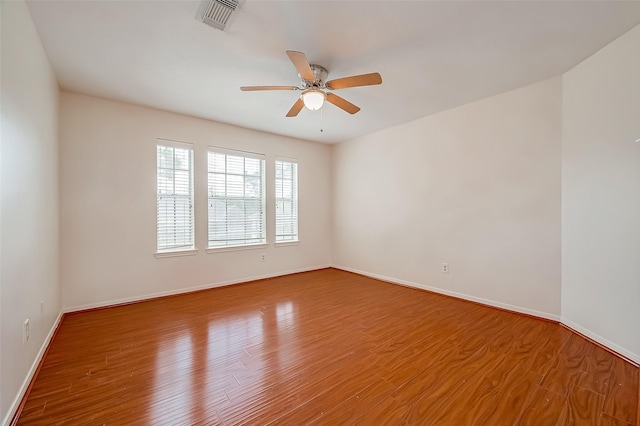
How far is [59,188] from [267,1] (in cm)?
324

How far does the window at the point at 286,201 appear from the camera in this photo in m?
5.04

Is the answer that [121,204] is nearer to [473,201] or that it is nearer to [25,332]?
[25,332]

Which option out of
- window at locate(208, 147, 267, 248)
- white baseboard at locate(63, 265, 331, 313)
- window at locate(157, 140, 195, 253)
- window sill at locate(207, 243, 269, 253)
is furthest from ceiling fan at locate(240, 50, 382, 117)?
white baseboard at locate(63, 265, 331, 313)

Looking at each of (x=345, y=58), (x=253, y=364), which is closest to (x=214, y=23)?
(x=345, y=58)

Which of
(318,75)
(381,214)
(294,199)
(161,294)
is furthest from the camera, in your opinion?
(294,199)

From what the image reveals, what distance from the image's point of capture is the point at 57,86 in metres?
2.97

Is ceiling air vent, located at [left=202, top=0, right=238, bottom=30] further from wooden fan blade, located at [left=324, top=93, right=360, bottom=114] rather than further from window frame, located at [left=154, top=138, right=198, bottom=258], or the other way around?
window frame, located at [left=154, top=138, right=198, bottom=258]

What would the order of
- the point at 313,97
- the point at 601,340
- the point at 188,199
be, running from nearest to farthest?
the point at 601,340, the point at 313,97, the point at 188,199

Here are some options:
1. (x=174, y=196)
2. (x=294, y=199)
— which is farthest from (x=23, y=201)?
(x=294, y=199)

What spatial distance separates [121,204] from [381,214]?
3.97 meters

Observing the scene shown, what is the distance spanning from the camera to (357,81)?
2244mm

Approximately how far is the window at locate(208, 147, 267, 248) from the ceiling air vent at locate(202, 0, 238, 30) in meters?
2.45

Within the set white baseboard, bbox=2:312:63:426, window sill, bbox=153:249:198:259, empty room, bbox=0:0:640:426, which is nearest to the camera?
white baseboard, bbox=2:312:63:426

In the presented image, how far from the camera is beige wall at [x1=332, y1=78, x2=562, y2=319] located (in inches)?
116
